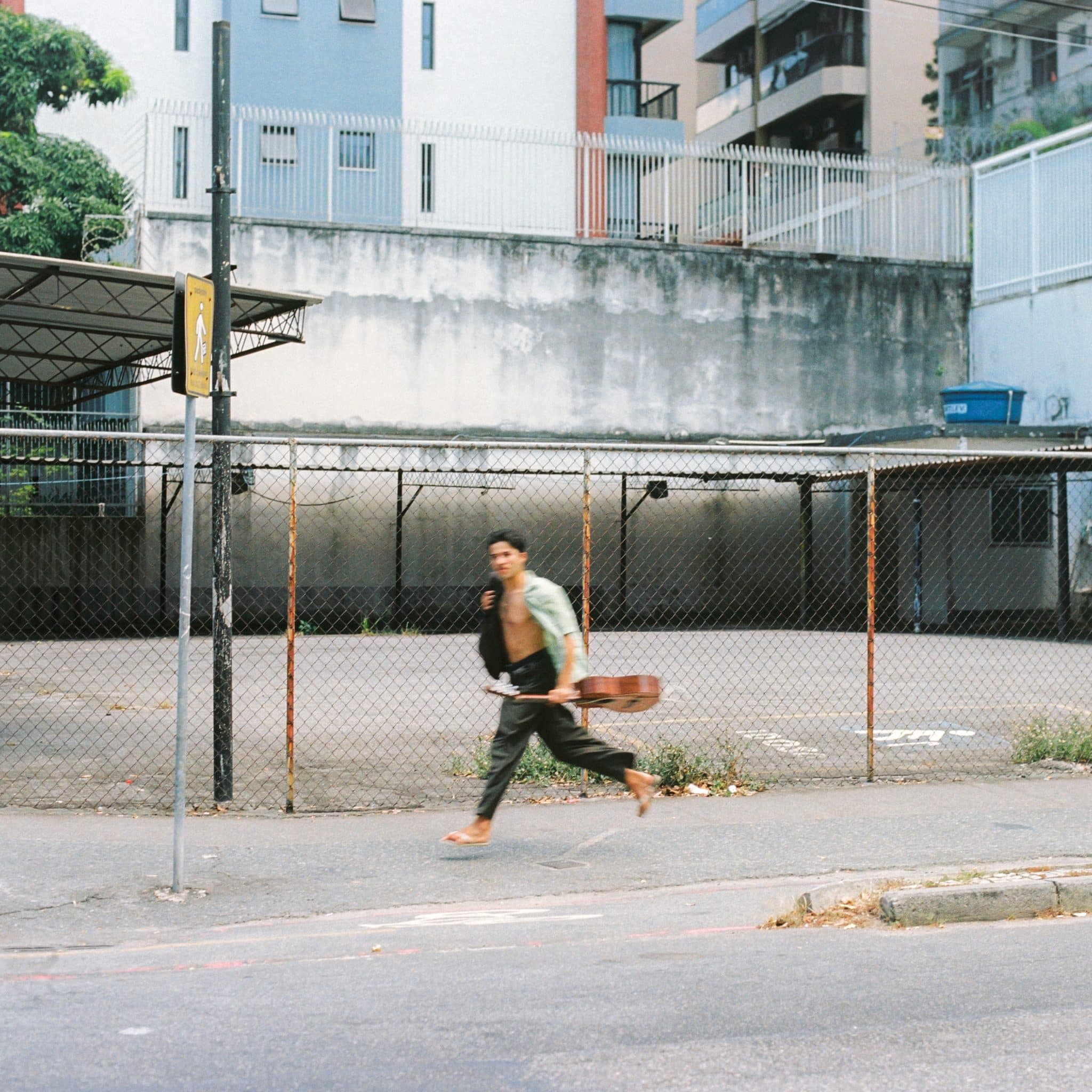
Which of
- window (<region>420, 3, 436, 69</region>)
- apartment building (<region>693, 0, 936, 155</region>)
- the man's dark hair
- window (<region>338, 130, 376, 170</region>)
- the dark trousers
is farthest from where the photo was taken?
apartment building (<region>693, 0, 936, 155</region>)

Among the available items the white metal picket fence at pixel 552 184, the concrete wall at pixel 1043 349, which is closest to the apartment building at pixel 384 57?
the white metal picket fence at pixel 552 184

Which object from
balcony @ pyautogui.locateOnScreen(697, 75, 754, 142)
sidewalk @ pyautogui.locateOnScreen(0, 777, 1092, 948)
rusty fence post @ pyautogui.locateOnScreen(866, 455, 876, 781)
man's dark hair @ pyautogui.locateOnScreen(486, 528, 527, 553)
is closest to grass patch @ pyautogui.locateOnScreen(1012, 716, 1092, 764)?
sidewalk @ pyautogui.locateOnScreen(0, 777, 1092, 948)

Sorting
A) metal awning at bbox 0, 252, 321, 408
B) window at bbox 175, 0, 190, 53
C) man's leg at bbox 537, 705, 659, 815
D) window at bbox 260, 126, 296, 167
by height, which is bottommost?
man's leg at bbox 537, 705, 659, 815

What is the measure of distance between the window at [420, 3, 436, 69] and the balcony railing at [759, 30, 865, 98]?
1369 centimetres

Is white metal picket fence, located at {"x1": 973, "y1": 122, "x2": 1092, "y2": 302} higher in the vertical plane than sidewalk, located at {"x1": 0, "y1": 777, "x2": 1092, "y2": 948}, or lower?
higher

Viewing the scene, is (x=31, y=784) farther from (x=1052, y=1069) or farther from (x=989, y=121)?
(x=989, y=121)

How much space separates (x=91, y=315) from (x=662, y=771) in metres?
9.29

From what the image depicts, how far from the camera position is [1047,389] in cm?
2522

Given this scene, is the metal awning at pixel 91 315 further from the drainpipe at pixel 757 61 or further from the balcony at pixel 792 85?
the drainpipe at pixel 757 61

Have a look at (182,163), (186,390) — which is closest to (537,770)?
(186,390)

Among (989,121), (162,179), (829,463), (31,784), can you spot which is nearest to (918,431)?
(829,463)

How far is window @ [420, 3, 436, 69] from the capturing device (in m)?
37.2

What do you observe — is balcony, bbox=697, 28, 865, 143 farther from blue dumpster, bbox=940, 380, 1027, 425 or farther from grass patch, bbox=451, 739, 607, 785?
grass patch, bbox=451, 739, 607, 785

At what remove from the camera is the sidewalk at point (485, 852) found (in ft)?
21.4
